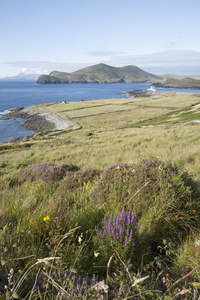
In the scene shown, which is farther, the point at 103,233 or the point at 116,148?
the point at 116,148

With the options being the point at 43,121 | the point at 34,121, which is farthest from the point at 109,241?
the point at 34,121

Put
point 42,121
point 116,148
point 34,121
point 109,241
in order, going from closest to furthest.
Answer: point 109,241 → point 116,148 → point 42,121 → point 34,121

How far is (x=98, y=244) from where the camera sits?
106 inches

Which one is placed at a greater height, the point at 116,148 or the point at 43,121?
the point at 43,121

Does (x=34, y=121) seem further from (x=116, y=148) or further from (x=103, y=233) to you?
(x=103, y=233)

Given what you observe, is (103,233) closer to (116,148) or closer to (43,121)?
(116,148)

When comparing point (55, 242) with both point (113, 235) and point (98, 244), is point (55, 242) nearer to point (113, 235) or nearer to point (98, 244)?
point (98, 244)

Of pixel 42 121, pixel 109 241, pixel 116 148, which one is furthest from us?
pixel 42 121

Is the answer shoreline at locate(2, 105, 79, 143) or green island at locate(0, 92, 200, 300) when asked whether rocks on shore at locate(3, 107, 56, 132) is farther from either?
green island at locate(0, 92, 200, 300)

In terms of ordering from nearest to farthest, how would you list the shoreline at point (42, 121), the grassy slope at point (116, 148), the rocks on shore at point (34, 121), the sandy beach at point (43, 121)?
the grassy slope at point (116, 148) < the shoreline at point (42, 121) < the sandy beach at point (43, 121) < the rocks on shore at point (34, 121)

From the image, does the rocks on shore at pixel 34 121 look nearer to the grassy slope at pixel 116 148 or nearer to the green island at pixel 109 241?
the grassy slope at pixel 116 148

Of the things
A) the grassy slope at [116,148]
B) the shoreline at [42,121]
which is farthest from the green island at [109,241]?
the shoreline at [42,121]

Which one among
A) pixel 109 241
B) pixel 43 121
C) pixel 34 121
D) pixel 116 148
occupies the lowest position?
pixel 116 148

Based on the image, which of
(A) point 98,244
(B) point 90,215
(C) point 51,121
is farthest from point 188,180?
(C) point 51,121
